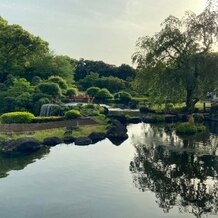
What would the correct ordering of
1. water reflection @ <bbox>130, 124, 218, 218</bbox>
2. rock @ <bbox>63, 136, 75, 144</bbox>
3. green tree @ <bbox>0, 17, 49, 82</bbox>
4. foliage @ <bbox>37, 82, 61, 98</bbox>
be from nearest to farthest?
water reflection @ <bbox>130, 124, 218, 218</bbox>
rock @ <bbox>63, 136, 75, 144</bbox>
foliage @ <bbox>37, 82, 61, 98</bbox>
green tree @ <bbox>0, 17, 49, 82</bbox>

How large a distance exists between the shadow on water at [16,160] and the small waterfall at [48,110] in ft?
41.2

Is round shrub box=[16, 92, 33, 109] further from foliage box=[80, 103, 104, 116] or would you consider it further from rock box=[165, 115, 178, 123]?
rock box=[165, 115, 178, 123]

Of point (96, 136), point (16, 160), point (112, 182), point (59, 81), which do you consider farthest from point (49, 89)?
point (112, 182)

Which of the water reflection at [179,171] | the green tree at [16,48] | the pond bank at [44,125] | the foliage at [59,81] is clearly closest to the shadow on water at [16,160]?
the pond bank at [44,125]

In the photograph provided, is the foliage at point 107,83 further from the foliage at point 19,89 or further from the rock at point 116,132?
the rock at point 116,132

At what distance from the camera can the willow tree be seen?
119 ft

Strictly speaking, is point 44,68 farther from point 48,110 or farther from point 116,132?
point 116,132

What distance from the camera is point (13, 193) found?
16219 millimetres

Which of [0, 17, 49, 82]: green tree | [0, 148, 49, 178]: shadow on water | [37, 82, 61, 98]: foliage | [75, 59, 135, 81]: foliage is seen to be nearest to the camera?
[0, 148, 49, 178]: shadow on water

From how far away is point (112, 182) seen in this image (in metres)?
18.0

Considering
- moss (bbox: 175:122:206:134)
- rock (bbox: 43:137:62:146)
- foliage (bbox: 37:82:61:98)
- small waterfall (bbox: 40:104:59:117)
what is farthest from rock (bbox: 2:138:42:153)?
foliage (bbox: 37:82:61:98)

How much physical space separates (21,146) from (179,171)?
1142cm

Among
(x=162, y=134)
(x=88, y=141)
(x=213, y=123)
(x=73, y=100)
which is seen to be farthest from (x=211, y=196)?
(x=73, y=100)

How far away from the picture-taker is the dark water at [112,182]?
47.6 feet
